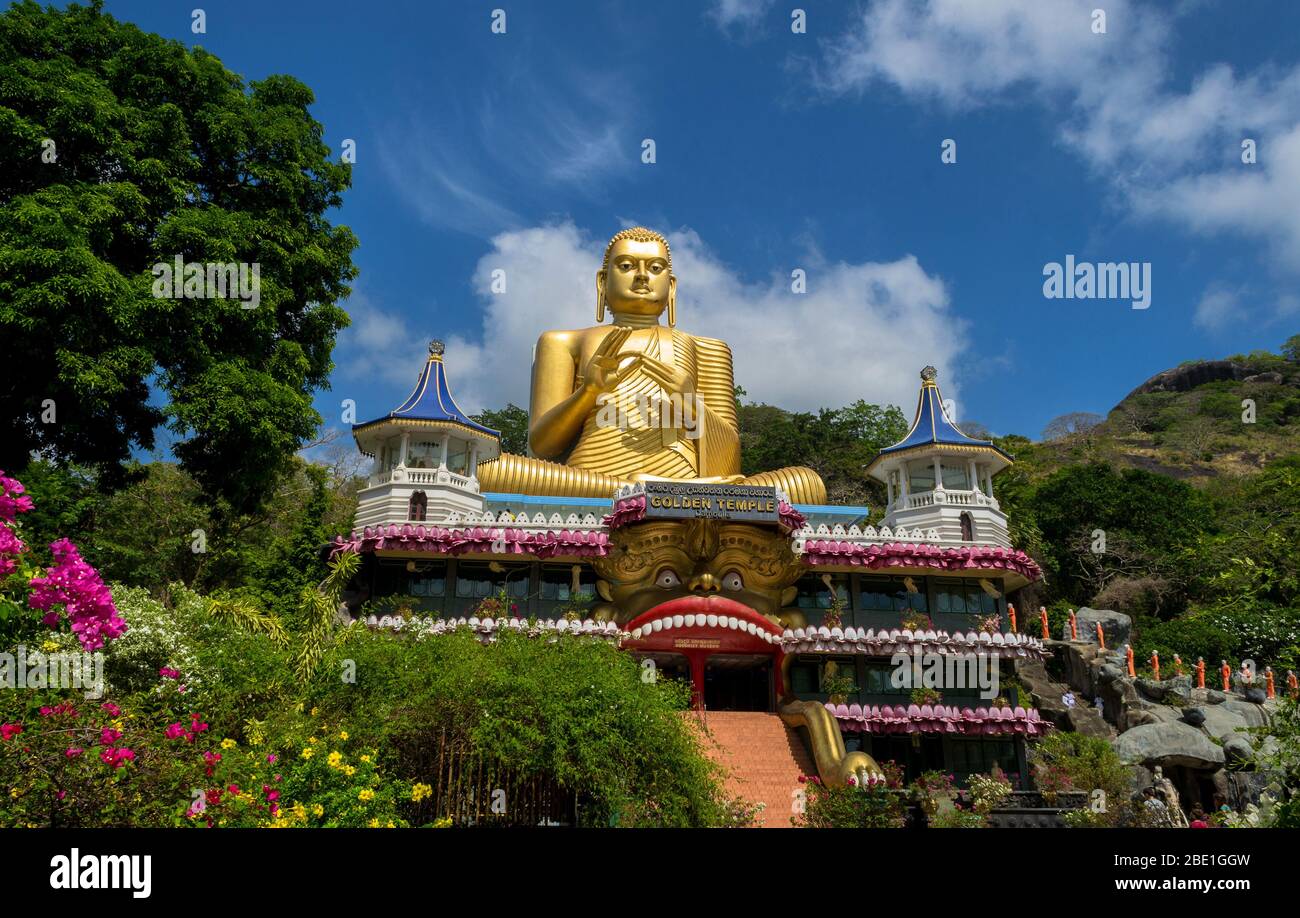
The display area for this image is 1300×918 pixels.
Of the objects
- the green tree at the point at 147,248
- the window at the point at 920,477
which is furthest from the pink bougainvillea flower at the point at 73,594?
the window at the point at 920,477

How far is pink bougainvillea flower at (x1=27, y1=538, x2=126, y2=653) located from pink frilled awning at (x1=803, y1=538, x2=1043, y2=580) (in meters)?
14.4

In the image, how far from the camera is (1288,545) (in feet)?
48.6

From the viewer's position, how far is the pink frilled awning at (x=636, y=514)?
19000mm

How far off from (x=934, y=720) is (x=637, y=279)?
49.7 ft

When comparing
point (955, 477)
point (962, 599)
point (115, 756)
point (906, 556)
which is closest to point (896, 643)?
point (906, 556)

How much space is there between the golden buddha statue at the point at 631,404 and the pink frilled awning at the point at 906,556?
3175 millimetres

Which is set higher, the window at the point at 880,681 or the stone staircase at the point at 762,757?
the window at the point at 880,681

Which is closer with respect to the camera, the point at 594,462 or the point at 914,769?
the point at 914,769

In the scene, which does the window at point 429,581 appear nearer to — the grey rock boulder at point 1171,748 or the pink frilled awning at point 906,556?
the pink frilled awning at point 906,556

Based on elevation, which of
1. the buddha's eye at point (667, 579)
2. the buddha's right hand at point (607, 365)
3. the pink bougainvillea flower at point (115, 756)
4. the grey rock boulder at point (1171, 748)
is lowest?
the grey rock boulder at point (1171, 748)

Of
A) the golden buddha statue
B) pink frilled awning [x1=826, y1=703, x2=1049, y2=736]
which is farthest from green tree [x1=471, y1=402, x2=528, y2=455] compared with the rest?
pink frilled awning [x1=826, y1=703, x2=1049, y2=736]
